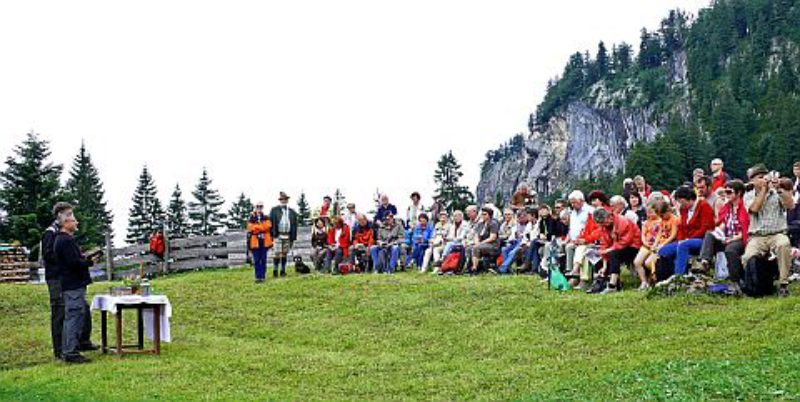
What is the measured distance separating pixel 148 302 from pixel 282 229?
9466mm

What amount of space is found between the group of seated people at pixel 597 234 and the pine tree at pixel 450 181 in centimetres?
4823

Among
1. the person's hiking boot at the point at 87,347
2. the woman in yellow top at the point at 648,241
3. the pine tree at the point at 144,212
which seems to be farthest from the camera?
the pine tree at the point at 144,212

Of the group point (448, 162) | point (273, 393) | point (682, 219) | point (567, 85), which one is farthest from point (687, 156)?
point (567, 85)

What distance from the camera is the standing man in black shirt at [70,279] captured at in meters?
11.8

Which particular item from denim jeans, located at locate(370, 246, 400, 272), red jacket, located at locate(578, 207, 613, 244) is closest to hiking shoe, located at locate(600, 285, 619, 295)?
red jacket, located at locate(578, 207, 613, 244)

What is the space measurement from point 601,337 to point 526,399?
3.24m

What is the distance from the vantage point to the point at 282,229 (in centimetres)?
2169

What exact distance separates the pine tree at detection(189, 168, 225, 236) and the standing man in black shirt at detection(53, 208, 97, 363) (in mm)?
67987

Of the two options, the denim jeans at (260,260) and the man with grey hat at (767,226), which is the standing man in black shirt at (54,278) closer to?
the denim jeans at (260,260)

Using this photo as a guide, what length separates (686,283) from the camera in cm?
1284

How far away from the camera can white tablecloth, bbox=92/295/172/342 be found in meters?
12.1

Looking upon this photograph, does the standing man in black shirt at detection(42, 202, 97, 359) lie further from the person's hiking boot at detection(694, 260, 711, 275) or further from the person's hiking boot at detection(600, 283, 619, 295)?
the person's hiking boot at detection(694, 260, 711, 275)

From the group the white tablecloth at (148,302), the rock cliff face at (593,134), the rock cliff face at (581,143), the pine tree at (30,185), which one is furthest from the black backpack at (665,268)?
the rock cliff face at (581,143)

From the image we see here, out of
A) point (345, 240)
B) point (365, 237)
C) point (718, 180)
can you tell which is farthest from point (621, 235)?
point (345, 240)
